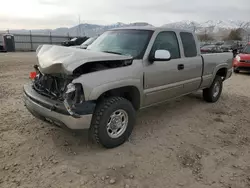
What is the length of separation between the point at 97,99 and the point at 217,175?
189 centimetres

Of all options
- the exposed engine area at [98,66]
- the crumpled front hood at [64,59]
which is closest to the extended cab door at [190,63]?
the exposed engine area at [98,66]

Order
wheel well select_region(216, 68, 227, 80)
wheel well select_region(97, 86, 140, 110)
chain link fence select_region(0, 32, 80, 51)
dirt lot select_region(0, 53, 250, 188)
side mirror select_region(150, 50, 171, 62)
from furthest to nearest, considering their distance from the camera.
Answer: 1. chain link fence select_region(0, 32, 80, 51)
2. wheel well select_region(216, 68, 227, 80)
3. side mirror select_region(150, 50, 171, 62)
4. wheel well select_region(97, 86, 140, 110)
5. dirt lot select_region(0, 53, 250, 188)

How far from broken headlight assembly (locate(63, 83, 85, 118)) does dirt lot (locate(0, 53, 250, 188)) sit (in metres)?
0.41

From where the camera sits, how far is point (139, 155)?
350cm

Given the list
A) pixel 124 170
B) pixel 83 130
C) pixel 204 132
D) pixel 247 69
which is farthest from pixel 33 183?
pixel 247 69

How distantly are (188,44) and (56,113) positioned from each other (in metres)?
3.21

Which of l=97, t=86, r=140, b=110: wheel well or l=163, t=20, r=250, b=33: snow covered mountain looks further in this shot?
l=163, t=20, r=250, b=33: snow covered mountain

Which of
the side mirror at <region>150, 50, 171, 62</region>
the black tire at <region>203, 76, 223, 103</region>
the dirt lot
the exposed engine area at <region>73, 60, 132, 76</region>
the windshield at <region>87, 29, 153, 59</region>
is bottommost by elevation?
the dirt lot

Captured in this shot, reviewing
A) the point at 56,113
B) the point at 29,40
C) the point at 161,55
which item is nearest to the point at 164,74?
the point at 161,55

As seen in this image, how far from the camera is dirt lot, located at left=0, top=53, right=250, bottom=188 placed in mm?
2924

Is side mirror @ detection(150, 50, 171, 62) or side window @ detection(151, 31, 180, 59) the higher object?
side window @ detection(151, 31, 180, 59)

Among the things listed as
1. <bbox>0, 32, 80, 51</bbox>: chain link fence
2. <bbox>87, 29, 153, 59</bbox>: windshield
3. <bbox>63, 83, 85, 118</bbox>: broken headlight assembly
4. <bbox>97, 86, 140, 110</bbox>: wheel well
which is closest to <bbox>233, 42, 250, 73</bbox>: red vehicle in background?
<bbox>87, 29, 153, 59</bbox>: windshield

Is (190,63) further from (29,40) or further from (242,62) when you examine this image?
(29,40)

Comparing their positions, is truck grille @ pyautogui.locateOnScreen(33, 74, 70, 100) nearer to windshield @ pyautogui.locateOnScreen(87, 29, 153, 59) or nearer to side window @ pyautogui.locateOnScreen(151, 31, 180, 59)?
windshield @ pyautogui.locateOnScreen(87, 29, 153, 59)
